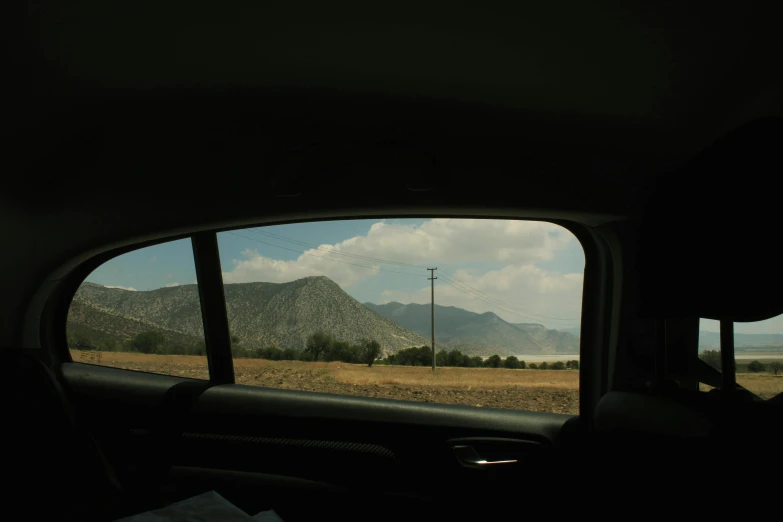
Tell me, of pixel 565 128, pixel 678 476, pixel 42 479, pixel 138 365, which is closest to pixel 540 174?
pixel 565 128

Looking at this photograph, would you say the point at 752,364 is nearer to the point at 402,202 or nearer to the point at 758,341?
the point at 758,341

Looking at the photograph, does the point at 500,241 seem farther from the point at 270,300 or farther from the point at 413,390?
the point at 270,300

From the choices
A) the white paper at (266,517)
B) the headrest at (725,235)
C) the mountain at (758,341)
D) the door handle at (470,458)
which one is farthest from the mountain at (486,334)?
the white paper at (266,517)

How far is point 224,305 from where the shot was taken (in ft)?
10.9

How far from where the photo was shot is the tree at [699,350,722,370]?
1.76 meters

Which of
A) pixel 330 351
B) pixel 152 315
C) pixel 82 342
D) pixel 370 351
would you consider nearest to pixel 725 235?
pixel 370 351

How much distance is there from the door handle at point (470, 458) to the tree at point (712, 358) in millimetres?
884

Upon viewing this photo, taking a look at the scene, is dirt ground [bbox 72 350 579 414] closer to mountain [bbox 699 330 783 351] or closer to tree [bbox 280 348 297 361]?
tree [bbox 280 348 297 361]

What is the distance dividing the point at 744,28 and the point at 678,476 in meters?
1.25

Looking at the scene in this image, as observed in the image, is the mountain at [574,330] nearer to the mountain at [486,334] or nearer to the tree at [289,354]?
the mountain at [486,334]

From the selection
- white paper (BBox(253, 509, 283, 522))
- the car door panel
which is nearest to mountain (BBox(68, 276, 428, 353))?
the car door panel

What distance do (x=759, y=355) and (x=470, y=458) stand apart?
122cm

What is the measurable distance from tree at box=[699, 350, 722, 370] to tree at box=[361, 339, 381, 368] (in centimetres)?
139

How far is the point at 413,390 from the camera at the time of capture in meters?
2.77
